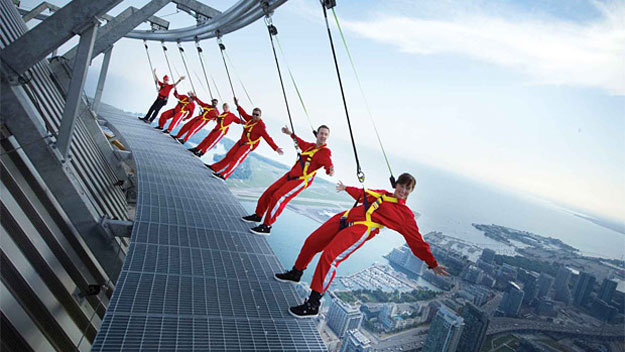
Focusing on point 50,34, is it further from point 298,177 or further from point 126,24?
point 126,24

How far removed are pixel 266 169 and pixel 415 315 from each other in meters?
49.8

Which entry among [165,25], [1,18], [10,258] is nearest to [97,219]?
[10,258]

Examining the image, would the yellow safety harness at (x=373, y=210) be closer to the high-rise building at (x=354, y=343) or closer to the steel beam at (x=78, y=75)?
the steel beam at (x=78, y=75)

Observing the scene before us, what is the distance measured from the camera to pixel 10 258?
2.63 meters

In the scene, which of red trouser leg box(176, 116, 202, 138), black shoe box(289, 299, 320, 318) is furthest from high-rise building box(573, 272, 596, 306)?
red trouser leg box(176, 116, 202, 138)

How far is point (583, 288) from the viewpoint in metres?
22.2

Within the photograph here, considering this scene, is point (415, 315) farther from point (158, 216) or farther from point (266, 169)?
point (266, 169)

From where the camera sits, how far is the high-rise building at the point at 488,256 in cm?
2905

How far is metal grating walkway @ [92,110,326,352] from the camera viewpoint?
2186 mm

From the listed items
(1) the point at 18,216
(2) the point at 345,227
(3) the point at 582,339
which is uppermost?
(2) the point at 345,227

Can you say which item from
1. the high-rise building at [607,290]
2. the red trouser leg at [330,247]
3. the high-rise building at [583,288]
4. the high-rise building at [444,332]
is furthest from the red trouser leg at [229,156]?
the high-rise building at [607,290]

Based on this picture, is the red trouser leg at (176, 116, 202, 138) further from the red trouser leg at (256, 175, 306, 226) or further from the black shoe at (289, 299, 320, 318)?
the black shoe at (289, 299, 320, 318)

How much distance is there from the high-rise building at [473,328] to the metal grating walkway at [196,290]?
17.9 m

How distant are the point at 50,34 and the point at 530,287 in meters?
30.8
